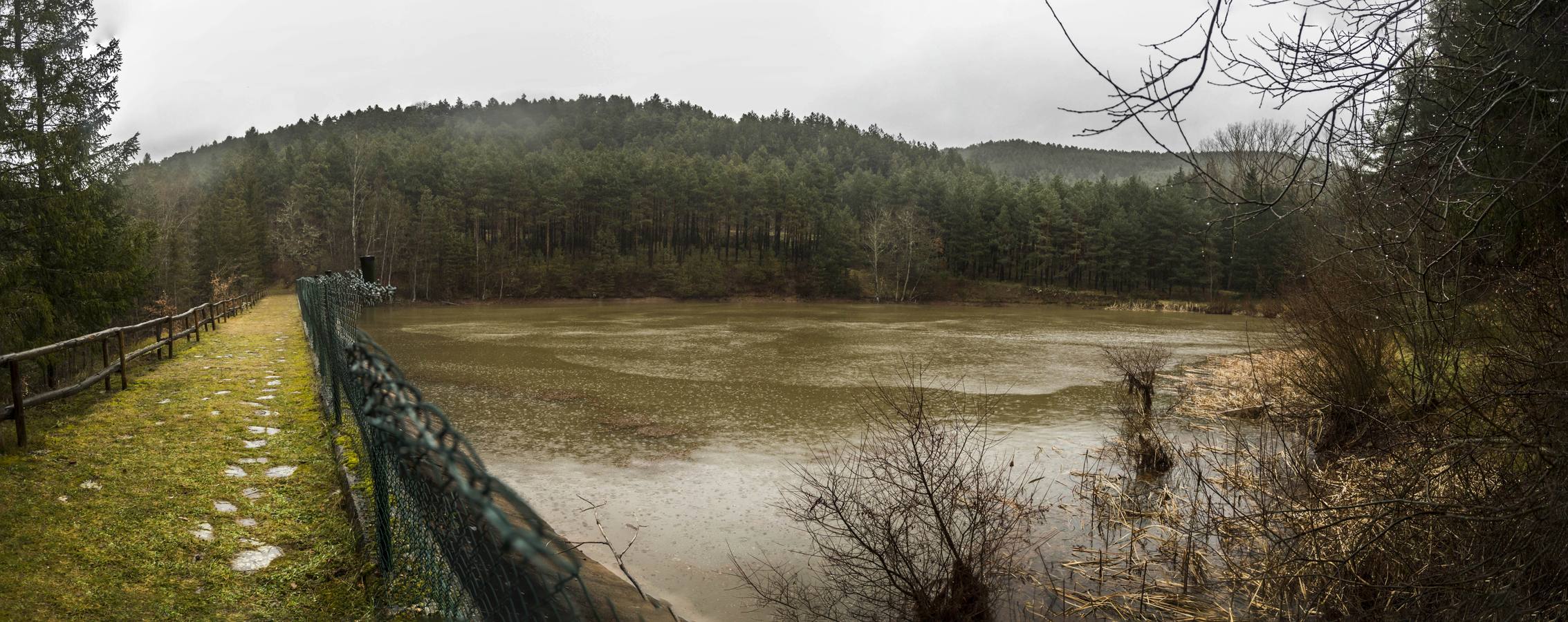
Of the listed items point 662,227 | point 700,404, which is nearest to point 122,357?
point 700,404

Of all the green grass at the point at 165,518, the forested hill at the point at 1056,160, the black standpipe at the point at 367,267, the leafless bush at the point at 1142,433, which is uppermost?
the forested hill at the point at 1056,160

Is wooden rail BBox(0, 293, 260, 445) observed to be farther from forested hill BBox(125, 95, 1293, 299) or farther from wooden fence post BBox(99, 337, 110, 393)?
forested hill BBox(125, 95, 1293, 299)

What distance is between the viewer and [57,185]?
17422 mm

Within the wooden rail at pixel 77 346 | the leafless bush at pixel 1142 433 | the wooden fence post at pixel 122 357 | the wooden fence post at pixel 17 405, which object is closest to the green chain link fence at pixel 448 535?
the wooden fence post at pixel 17 405

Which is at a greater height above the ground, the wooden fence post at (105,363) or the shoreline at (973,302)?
the wooden fence post at (105,363)

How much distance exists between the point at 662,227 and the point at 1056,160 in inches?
5036

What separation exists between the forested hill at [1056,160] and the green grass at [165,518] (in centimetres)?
15409

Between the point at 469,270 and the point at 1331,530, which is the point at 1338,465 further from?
the point at 469,270

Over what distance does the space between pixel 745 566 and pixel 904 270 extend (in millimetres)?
57658

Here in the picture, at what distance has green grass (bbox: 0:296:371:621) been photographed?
3877 millimetres

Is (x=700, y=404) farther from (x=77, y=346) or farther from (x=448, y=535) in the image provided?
(x=448, y=535)

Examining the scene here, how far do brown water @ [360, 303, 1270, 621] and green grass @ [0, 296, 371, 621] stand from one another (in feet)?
7.46

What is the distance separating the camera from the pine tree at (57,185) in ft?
53.2

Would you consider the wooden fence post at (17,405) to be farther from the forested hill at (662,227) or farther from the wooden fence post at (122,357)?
the forested hill at (662,227)
